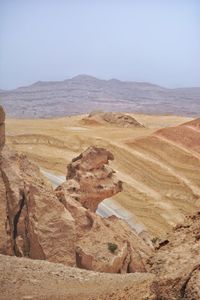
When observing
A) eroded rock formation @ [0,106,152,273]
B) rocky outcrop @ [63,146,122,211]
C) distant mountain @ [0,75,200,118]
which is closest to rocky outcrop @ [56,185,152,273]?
eroded rock formation @ [0,106,152,273]

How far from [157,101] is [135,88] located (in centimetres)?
2692

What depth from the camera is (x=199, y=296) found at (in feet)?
16.0

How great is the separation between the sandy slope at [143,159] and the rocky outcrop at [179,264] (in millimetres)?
14219

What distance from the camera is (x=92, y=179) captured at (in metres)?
16.3

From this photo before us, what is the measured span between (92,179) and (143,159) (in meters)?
12.0

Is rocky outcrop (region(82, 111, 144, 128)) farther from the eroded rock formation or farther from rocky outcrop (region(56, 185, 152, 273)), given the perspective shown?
the eroded rock formation

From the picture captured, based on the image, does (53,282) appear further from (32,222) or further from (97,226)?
(97,226)

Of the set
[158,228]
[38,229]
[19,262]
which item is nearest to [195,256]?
[19,262]

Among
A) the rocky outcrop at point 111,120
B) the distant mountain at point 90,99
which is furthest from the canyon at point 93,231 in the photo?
the distant mountain at point 90,99

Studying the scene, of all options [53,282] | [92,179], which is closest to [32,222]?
[53,282]

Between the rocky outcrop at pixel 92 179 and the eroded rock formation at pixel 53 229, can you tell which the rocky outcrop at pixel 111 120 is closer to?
the rocky outcrop at pixel 92 179

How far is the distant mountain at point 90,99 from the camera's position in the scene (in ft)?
375

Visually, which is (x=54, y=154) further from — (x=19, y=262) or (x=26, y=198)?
(x=19, y=262)

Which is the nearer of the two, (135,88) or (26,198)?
(26,198)
